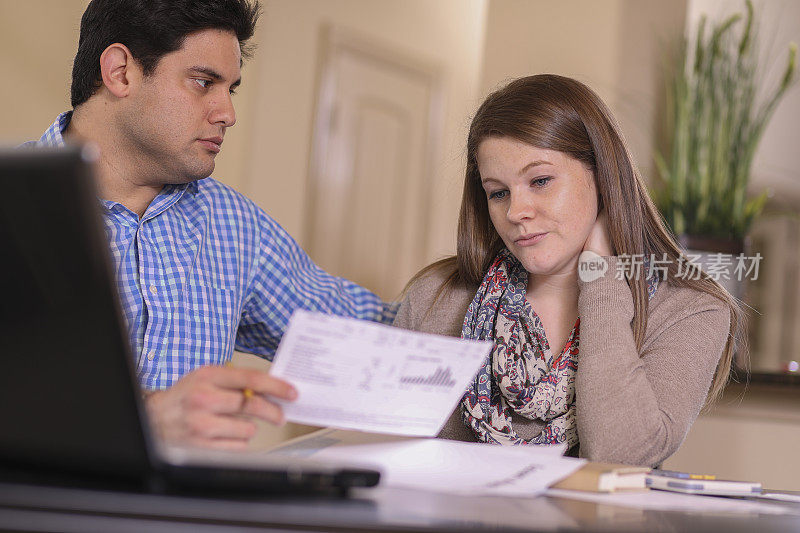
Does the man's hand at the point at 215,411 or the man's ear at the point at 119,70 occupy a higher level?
the man's ear at the point at 119,70

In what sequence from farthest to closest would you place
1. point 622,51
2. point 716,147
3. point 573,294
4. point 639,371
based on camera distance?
point 622,51 < point 716,147 < point 573,294 < point 639,371

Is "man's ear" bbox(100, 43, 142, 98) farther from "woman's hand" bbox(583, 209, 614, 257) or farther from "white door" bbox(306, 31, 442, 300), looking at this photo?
"white door" bbox(306, 31, 442, 300)

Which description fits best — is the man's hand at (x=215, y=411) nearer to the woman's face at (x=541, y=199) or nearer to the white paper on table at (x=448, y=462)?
the white paper on table at (x=448, y=462)

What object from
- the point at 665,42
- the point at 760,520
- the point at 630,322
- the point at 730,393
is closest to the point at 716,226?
the point at 730,393

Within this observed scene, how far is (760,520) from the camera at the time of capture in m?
0.71

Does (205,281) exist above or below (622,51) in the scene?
below

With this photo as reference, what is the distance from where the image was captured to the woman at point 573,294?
4.27 feet

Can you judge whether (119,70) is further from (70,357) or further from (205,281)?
(70,357)

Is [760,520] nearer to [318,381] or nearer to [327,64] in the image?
[318,381]

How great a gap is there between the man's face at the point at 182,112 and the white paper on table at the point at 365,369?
924mm

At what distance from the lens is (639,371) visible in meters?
1.26

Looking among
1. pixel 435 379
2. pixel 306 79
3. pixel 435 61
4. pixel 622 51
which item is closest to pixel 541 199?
pixel 435 379

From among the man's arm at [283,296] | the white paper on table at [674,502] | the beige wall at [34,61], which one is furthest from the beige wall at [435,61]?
the white paper on table at [674,502]

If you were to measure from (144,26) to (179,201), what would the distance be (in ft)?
1.16
